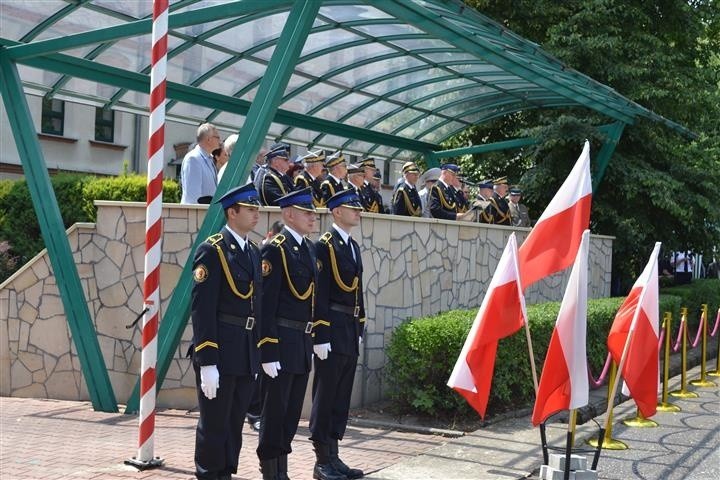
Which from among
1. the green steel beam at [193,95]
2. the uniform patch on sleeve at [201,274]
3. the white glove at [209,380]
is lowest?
the white glove at [209,380]

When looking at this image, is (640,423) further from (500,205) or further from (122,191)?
(122,191)

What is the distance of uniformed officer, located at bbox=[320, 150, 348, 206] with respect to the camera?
10.4 m

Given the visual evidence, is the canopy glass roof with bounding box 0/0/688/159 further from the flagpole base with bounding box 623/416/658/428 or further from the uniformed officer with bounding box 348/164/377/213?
the flagpole base with bounding box 623/416/658/428

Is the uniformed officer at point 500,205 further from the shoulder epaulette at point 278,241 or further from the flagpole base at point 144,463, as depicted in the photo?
the flagpole base at point 144,463

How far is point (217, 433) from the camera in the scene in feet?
18.4

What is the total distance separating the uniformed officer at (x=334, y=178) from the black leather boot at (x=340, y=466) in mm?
4049

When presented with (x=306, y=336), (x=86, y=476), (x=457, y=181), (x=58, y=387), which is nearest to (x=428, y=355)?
(x=306, y=336)

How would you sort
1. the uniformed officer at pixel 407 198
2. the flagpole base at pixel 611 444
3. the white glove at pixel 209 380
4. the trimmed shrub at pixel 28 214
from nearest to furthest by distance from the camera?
the white glove at pixel 209 380, the flagpole base at pixel 611 444, the uniformed officer at pixel 407 198, the trimmed shrub at pixel 28 214

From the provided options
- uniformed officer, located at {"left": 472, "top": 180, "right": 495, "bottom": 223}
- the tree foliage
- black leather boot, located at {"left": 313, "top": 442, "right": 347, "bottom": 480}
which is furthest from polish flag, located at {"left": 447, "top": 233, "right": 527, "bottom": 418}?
the tree foliage

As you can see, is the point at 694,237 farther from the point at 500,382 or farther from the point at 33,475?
the point at 33,475

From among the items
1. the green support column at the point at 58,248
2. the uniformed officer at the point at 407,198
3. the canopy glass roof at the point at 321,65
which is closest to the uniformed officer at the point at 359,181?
the uniformed officer at the point at 407,198

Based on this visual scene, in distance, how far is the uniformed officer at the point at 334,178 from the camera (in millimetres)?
10422

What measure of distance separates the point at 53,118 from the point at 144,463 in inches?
849

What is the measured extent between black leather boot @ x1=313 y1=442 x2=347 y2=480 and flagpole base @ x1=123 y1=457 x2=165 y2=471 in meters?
1.17
